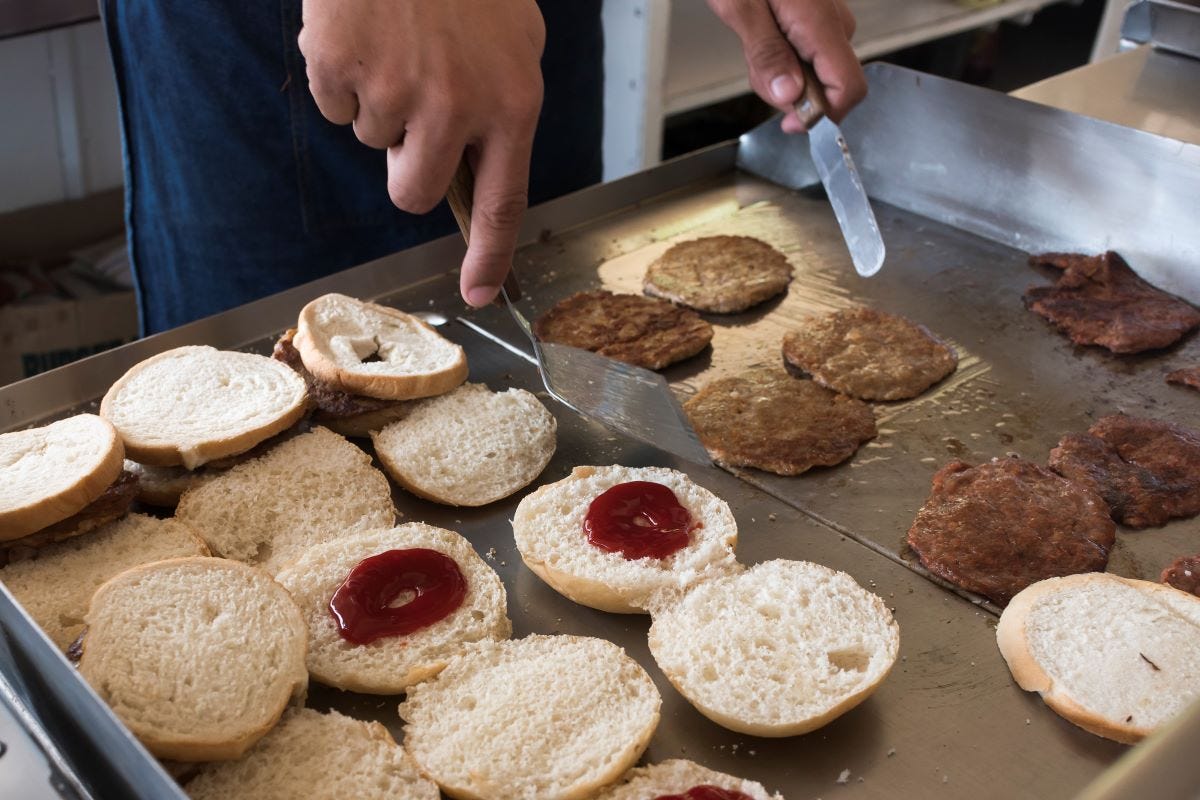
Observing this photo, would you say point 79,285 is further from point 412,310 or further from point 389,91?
point 389,91

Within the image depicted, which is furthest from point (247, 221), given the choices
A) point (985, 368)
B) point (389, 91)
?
point (985, 368)

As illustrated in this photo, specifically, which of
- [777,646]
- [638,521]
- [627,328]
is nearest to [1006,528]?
[777,646]

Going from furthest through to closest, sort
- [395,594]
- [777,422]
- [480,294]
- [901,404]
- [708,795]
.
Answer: [901,404], [777,422], [480,294], [395,594], [708,795]

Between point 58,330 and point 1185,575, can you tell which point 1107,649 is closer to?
point 1185,575

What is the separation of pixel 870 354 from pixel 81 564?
7.10ft

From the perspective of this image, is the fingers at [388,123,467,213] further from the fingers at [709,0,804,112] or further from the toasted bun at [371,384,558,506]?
the fingers at [709,0,804,112]

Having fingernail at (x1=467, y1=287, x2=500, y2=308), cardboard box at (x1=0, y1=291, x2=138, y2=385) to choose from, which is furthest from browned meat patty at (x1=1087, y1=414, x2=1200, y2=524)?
cardboard box at (x1=0, y1=291, x2=138, y2=385)

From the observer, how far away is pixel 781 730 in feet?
6.58

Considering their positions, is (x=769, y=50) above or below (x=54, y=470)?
above

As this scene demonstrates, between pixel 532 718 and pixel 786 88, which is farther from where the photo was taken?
pixel 786 88

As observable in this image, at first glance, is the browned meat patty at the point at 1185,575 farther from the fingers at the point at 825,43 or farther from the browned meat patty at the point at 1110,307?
the fingers at the point at 825,43

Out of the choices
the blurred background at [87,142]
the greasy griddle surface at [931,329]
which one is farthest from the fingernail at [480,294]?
the blurred background at [87,142]

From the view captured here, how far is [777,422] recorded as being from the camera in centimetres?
297

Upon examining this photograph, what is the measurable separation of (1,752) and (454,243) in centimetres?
214
